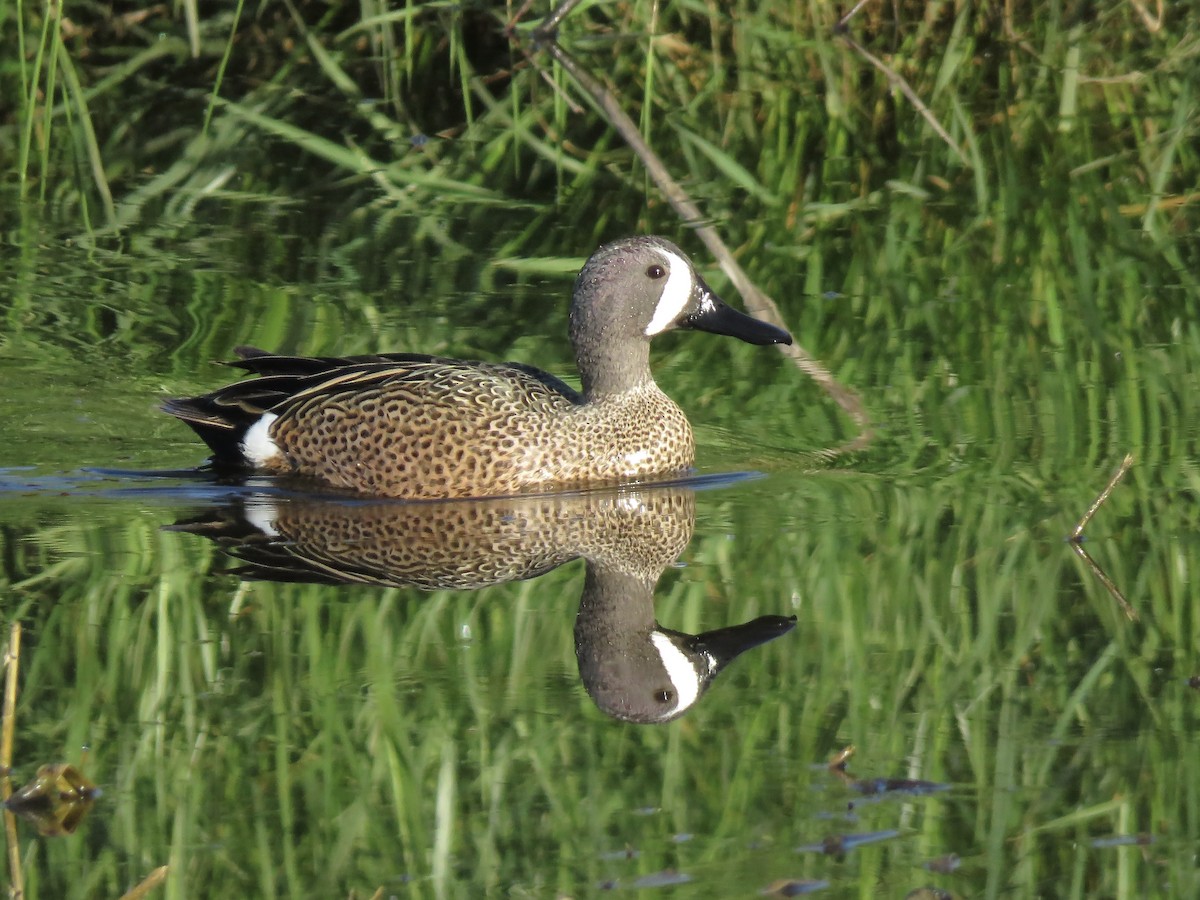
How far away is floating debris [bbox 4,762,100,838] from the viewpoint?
4.21m

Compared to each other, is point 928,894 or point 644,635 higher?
point 644,635

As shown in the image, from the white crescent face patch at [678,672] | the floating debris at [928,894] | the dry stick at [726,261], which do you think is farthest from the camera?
the dry stick at [726,261]

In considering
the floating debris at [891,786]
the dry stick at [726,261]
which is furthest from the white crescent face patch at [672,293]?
the floating debris at [891,786]

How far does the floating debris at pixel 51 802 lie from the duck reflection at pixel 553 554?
123cm

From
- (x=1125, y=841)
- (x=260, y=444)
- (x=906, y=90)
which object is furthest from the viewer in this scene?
(x=906, y=90)

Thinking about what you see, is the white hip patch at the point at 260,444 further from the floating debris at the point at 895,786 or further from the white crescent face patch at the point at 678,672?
the floating debris at the point at 895,786

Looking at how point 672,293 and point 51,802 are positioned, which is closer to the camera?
point 51,802

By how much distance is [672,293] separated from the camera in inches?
285

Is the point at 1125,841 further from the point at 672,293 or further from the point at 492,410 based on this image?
the point at 672,293

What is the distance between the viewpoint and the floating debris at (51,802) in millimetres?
4211

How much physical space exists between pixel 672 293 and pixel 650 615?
193cm

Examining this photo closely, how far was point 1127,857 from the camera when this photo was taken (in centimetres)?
413

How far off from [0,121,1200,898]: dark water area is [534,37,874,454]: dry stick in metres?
0.08

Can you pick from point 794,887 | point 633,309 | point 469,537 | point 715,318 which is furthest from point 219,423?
point 794,887
